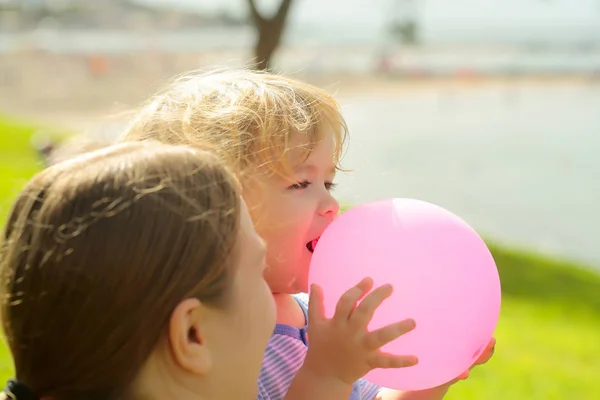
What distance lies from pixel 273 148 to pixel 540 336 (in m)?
5.07

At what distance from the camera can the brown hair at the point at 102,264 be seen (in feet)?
4.29

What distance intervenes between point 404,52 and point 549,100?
2165cm

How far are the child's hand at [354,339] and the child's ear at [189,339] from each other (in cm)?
33

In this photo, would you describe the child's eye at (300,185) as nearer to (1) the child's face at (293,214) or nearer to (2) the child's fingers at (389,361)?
(1) the child's face at (293,214)

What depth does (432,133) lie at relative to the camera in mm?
17062

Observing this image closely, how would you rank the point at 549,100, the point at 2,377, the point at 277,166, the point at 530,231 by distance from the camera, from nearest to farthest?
the point at 277,166
the point at 2,377
the point at 530,231
the point at 549,100

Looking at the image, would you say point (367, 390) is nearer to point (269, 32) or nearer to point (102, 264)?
point (102, 264)

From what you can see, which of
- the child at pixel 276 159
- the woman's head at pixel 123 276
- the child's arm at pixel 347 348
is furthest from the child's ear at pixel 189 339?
the child at pixel 276 159

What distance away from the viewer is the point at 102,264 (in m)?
1.30

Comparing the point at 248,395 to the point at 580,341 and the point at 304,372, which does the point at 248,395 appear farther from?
the point at 580,341

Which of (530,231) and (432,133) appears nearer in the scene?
(530,231)

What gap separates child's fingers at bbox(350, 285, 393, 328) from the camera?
1652 millimetres

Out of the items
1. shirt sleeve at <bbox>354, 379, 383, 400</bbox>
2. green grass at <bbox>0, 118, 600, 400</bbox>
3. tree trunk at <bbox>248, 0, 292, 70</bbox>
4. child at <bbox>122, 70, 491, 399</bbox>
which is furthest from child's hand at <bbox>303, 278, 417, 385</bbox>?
tree trunk at <bbox>248, 0, 292, 70</bbox>

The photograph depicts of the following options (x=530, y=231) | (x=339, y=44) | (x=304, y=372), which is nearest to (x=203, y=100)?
(x=304, y=372)
